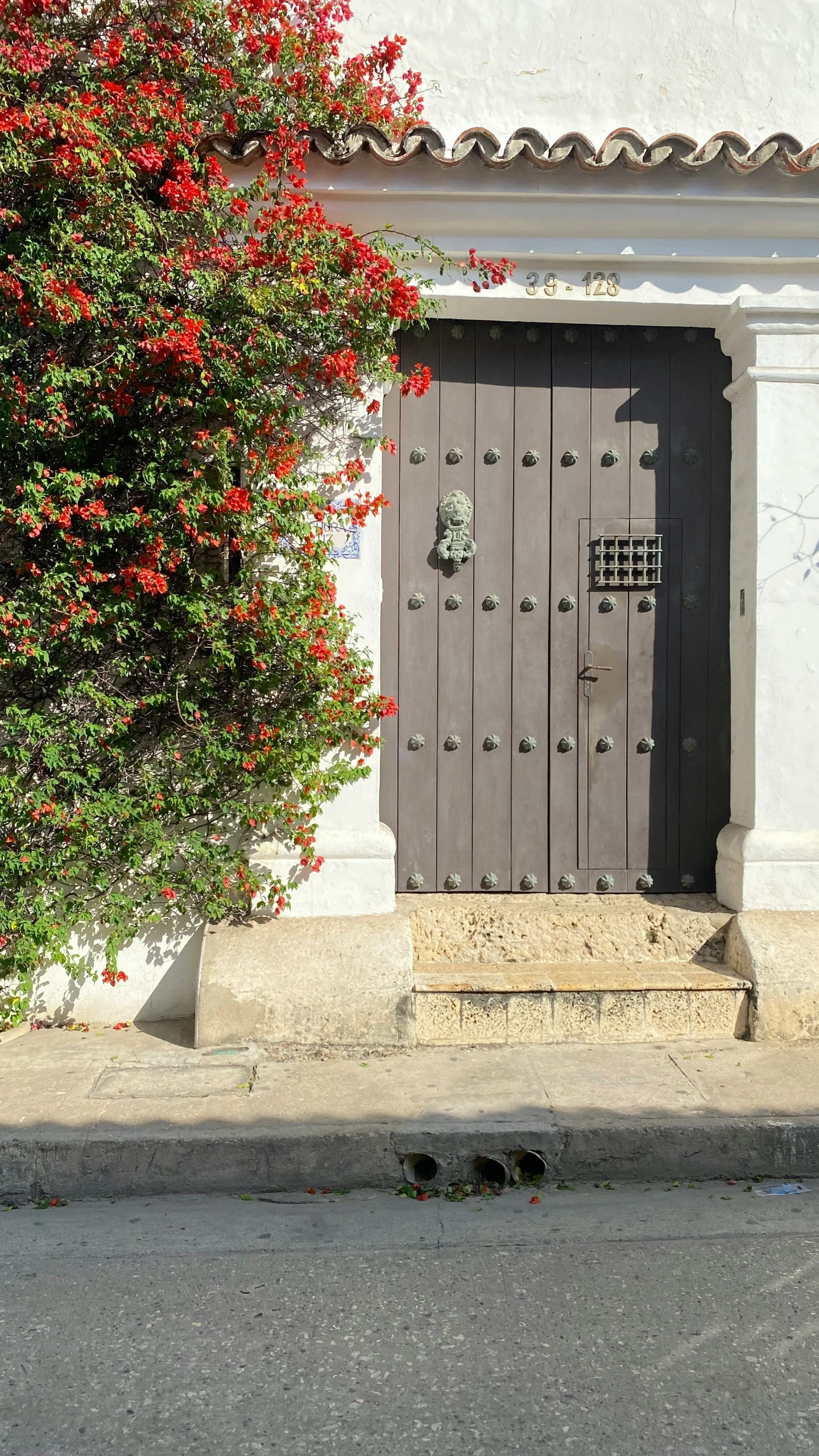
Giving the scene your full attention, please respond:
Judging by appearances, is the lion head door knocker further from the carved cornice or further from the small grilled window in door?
the carved cornice

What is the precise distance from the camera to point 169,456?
4.12 metres

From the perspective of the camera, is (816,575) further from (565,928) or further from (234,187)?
(234,187)

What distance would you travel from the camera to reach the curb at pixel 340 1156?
344 cm

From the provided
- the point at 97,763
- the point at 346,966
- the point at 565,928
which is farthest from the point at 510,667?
the point at 97,763

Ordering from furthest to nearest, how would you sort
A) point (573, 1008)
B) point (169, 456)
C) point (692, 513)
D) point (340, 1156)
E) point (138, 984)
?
point (692, 513), point (138, 984), point (573, 1008), point (169, 456), point (340, 1156)

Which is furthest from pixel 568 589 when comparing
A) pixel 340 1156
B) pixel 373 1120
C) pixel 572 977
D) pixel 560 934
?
pixel 340 1156

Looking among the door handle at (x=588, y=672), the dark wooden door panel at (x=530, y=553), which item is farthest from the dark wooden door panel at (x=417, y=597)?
the door handle at (x=588, y=672)

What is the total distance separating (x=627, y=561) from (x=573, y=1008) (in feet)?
6.82

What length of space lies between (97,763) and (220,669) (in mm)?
639

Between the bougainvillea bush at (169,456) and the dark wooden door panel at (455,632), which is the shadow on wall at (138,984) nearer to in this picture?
the bougainvillea bush at (169,456)

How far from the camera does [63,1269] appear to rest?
2939 mm

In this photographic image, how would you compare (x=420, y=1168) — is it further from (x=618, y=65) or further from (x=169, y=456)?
(x=618, y=65)

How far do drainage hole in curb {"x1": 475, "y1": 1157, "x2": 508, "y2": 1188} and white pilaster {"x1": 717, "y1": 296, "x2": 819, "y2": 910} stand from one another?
1.82 meters

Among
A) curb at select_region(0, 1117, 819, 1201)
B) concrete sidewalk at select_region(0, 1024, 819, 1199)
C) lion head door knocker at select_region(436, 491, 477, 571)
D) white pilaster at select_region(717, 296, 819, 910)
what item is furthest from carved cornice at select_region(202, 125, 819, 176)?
curb at select_region(0, 1117, 819, 1201)
